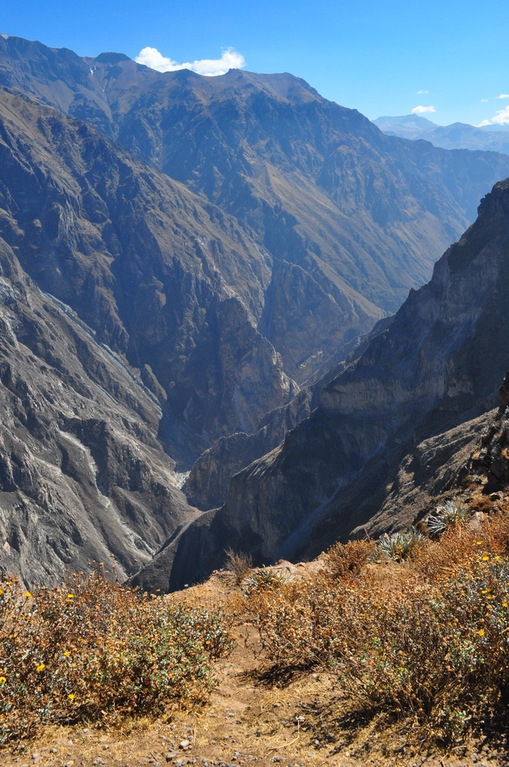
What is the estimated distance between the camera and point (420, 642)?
642 cm

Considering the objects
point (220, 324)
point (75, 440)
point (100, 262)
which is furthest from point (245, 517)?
point (100, 262)

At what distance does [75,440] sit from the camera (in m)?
122

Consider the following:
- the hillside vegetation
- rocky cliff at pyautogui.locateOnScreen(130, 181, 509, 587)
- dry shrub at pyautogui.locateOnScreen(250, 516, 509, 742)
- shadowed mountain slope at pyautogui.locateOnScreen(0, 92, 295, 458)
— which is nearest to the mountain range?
rocky cliff at pyautogui.locateOnScreen(130, 181, 509, 587)

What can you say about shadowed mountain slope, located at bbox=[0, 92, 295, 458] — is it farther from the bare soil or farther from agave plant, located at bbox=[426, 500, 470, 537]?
the bare soil

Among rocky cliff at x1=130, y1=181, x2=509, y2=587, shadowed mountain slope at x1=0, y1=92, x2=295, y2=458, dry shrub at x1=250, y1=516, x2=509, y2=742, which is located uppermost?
shadowed mountain slope at x1=0, y1=92, x2=295, y2=458

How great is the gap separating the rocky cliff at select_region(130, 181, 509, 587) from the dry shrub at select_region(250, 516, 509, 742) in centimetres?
4268

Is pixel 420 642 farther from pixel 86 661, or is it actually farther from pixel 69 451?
pixel 69 451

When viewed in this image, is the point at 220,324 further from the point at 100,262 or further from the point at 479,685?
the point at 479,685

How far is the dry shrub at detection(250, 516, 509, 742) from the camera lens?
5.90m

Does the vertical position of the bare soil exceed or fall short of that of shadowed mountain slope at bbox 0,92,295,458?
it falls short

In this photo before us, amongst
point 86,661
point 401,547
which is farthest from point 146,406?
point 86,661

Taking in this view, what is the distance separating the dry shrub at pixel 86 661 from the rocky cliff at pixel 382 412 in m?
43.4

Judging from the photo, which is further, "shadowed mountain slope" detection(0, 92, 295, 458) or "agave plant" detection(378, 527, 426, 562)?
"shadowed mountain slope" detection(0, 92, 295, 458)

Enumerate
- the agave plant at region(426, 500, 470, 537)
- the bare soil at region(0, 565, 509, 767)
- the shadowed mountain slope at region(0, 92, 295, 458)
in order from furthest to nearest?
the shadowed mountain slope at region(0, 92, 295, 458) < the agave plant at region(426, 500, 470, 537) < the bare soil at region(0, 565, 509, 767)
